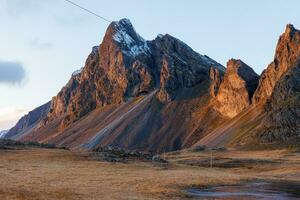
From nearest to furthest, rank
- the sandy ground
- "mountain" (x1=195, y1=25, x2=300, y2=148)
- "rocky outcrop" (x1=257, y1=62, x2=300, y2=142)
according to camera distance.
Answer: the sandy ground → "mountain" (x1=195, y1=25, x2=300, y2=148) → "rocky outcrop" (x1=257, y1=62, x2=300, y2=142)

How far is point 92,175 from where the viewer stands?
180ft

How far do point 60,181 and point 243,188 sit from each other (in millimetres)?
17755

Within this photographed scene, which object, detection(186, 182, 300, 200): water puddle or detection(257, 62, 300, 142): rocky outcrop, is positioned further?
detection(257, 62, 300, 142): rocky outcrop

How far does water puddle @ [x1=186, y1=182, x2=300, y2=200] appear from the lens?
41316mm

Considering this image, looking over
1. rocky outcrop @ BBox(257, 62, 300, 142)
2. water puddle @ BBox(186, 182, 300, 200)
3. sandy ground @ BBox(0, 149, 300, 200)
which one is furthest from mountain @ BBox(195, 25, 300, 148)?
water puddle @ BBox(186, 182, 300, 200)

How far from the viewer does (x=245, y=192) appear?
45531mm

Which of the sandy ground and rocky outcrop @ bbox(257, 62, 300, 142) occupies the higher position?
rocky outcrop @ bbox(257, 62, 300, 142)

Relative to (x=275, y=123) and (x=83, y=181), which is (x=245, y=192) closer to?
(x=83, y=181)

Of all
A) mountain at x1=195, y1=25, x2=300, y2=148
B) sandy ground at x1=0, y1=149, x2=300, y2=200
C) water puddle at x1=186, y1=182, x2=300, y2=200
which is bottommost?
water puddle at x1=186, y1=182, x2=300, y2=200

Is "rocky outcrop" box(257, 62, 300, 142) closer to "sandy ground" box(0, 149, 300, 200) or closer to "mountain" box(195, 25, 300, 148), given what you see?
"mountain" box(195, 25, 300, 148)

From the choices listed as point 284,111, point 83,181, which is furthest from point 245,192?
point 284,111

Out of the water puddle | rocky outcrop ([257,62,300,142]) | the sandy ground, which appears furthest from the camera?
rocky outcrop ([257,62,300,142])

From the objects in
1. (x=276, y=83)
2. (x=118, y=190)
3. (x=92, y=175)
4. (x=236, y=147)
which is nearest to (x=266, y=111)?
(x=276, y=83)

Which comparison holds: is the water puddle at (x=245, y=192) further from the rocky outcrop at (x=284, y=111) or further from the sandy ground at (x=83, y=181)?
the rocky outcrop at (x=284, y=111)
